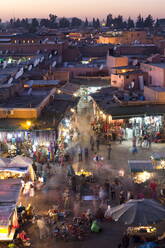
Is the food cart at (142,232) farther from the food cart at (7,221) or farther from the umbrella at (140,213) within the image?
the food cart at (7,221)

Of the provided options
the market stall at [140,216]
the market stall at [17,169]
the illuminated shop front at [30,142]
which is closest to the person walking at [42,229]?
the market stall at [140,216]

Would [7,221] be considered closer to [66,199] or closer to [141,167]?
[66,199]

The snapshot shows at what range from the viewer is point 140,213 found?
9227 millimetres

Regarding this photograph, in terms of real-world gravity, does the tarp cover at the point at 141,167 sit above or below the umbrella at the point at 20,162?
below

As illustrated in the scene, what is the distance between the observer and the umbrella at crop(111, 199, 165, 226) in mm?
9117

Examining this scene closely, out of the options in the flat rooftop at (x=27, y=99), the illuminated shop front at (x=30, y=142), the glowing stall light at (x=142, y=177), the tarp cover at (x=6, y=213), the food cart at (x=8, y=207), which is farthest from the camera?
the flat rooftop at (x=27, y=99)

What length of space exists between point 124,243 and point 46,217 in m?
2.82

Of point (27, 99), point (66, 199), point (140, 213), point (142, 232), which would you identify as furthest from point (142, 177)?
point (27, 99)

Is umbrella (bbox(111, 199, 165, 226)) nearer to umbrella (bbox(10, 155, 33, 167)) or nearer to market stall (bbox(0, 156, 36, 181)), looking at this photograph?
market stall (bbox(0, 156, 36, 181))

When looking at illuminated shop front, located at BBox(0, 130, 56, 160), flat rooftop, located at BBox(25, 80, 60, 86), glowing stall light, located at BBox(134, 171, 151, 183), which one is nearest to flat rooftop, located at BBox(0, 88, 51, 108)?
flat rooftop, located at BBox(25, 80, 60, 86)

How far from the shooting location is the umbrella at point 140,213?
912cm

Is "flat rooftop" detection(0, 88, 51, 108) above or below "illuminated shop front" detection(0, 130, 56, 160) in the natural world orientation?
above

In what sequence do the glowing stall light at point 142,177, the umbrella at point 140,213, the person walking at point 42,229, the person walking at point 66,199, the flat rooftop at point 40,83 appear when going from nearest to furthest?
1. the umbrella at point 140,213
2. the person walking at point 42,229
3. the person walking at point 66,199
4. the glowing stall light at point 142,177
5. the flat rooftop at point 40,83

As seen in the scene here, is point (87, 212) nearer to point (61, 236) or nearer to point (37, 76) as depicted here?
point (61, 236)
